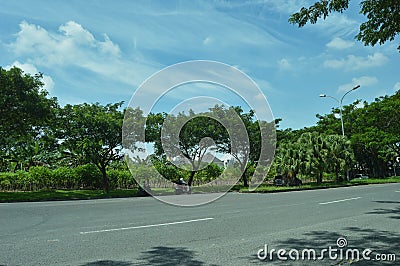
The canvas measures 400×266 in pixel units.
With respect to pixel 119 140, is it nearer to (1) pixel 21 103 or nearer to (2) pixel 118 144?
(2) pixel 118 144

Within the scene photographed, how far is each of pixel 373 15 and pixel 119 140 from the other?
2174 cm

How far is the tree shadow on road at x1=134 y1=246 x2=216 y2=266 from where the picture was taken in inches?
196

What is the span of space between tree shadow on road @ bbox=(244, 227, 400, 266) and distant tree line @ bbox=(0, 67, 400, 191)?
14131 millimetres

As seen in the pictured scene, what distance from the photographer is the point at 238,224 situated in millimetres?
8398

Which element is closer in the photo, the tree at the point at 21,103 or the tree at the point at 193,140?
the tree at the point at 21,103

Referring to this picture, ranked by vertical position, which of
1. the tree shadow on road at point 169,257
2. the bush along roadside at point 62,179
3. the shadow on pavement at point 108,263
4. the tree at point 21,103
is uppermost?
the tree at point 21,103

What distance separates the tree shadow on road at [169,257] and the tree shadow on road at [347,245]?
936mm

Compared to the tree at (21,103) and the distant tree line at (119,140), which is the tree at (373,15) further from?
the tree at (21,103)

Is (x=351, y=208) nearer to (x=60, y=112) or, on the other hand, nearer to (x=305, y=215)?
(x=305, y=215)

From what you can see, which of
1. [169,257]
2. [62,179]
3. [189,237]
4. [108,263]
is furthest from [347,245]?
[62,179]

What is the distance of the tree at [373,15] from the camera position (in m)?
6.54

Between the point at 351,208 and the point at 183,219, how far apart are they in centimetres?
571

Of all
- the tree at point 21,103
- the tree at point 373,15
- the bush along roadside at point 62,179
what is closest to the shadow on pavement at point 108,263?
the tree at point 373,15

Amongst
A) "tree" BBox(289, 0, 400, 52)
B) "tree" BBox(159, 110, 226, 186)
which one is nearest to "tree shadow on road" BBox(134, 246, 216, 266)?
"tree" BBox(289, 0, 400, 52)
